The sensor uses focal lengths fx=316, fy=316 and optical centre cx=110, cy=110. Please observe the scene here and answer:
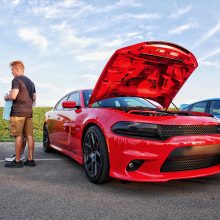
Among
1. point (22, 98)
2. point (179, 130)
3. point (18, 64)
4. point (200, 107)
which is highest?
point (18, 64)

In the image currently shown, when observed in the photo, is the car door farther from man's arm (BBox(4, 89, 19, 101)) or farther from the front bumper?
the front bumper

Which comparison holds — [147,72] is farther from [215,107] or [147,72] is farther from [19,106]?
[215,107]

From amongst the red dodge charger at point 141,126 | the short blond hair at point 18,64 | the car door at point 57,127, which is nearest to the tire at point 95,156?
the red dodge charger at point 141,126

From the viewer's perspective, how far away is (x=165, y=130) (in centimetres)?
345

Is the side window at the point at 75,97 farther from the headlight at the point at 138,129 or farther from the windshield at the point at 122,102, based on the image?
the headlight at the point at 138,129

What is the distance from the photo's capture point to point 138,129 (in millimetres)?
3473

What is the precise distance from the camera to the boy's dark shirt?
5.14 meters

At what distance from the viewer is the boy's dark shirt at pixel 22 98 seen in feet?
16.9

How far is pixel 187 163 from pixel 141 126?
678mm

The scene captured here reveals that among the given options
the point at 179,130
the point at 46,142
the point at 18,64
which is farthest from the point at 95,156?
the point at 46,142

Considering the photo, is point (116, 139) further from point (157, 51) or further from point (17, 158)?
point (17, 158)

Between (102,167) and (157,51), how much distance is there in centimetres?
184

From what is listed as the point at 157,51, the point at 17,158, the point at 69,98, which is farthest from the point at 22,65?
the point at 157,51

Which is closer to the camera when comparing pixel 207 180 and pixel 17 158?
pixel 207 180
